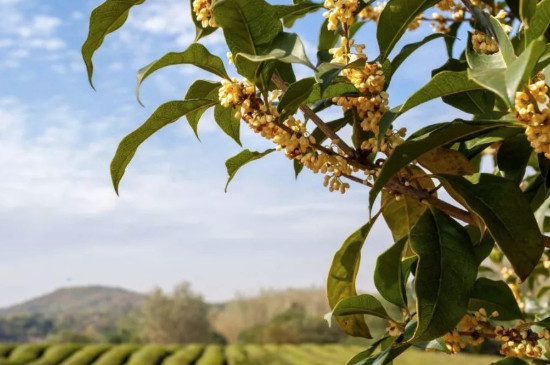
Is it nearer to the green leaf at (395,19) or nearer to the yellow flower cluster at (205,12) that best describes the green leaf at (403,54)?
the green leaf at (395,19)

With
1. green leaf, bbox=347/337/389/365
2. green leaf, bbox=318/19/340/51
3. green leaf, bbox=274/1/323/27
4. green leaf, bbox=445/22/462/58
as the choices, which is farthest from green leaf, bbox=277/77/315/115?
green leaf, bbox=445/22/462/58

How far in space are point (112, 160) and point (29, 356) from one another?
50.7 feet

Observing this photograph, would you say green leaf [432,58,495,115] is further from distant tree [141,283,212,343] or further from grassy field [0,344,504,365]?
distant tree [141,283,212,343]

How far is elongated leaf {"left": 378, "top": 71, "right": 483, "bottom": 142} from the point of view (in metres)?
0.63

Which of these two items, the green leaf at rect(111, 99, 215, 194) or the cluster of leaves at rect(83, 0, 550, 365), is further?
the green leaf at rect(111, 99, 215, 194)

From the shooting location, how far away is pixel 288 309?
26984 millimetres

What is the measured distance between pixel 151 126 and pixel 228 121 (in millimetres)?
162

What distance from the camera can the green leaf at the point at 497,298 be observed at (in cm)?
96

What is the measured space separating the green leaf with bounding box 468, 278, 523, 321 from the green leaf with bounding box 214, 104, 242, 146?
0.46 meters

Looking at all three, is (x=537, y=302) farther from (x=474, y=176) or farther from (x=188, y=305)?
(x=188, y=305)

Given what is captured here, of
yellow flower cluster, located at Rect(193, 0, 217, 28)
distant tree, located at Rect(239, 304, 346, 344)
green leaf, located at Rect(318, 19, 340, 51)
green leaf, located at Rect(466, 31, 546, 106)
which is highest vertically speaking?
green leaf, located at Rect(318, 19, 340, 51)

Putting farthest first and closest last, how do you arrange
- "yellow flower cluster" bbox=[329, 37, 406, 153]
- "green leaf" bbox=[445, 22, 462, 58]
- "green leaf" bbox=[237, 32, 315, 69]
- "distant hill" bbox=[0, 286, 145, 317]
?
"distant hill" bbox=[0, 286, 145, 317], "green leaf" bbox=[445, 22, 462, 58], "yellow flower cluster" bbox=[329, 37, 406, 153], "green leaf" bbox=[237, 32, 315, 69]

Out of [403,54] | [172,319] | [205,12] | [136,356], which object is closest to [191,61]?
[205,12]

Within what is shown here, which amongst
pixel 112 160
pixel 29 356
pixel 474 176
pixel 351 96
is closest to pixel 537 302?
pixel 474 176
